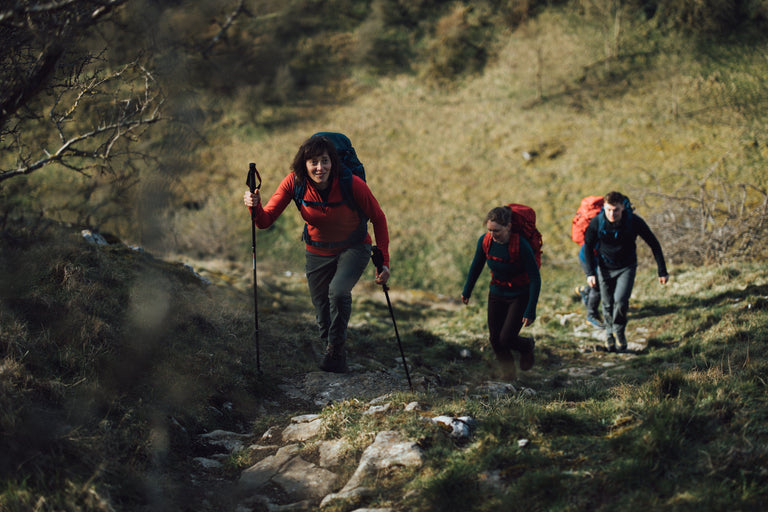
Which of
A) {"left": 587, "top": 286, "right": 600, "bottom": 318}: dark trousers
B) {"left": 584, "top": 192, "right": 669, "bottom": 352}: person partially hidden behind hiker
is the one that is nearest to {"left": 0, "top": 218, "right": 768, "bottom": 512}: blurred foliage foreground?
{"left": 584, "top": 192, "right": 669, "bottom": 352}: person partially hidden behind hiker

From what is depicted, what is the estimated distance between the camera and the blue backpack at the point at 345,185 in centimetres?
550

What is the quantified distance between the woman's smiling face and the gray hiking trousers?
90 centimetres

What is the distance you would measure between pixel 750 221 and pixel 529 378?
731 centimetres

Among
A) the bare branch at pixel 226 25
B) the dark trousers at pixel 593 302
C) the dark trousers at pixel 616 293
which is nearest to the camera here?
the dark trousers at pixel 616 293

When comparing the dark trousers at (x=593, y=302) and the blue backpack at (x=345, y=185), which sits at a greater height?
the blue backpack at (x=345, y=185)

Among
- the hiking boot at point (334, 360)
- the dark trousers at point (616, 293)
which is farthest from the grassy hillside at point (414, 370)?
the dark trousers at point (616, 293)

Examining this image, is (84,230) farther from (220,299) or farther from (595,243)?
(595,243)

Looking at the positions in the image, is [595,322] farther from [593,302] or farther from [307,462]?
[307,462]

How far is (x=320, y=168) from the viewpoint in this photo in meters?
5.27

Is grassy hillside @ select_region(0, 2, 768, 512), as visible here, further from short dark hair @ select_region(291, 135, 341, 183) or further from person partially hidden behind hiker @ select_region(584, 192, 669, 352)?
short dark hair @ select_region(291, 135, 341, 183)

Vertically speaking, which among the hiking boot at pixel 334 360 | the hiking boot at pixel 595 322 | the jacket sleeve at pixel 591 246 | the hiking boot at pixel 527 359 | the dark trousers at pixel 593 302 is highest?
the jacket sleeve at pixel 591 246

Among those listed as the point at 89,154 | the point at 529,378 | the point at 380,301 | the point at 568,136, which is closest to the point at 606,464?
the point at 529,378

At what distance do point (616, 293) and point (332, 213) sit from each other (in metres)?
4.46

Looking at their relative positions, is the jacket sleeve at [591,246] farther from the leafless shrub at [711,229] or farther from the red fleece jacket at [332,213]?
the leafless shrub at [711,229]
